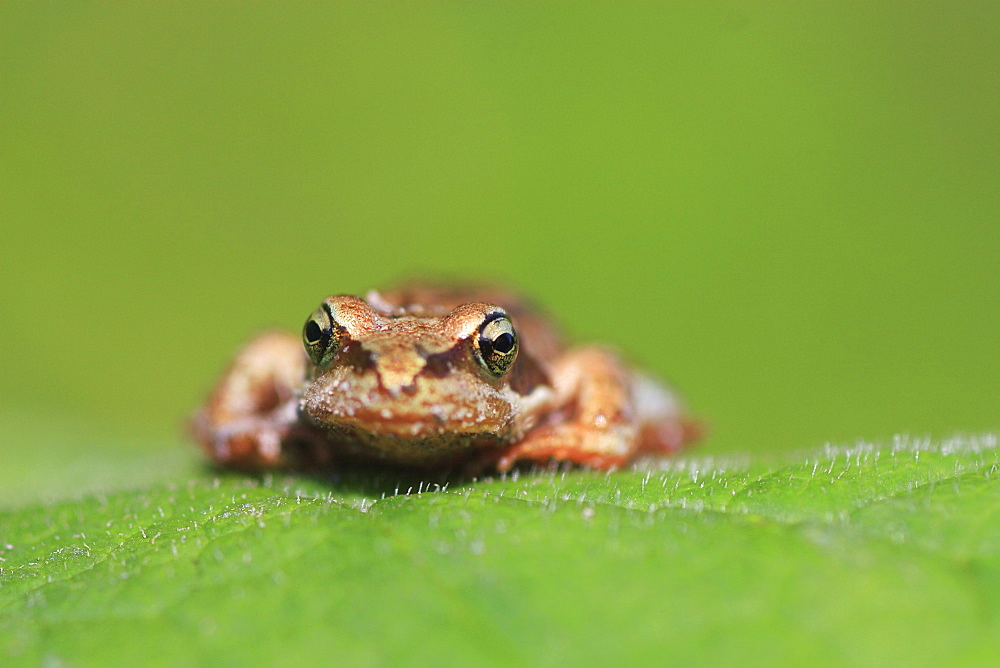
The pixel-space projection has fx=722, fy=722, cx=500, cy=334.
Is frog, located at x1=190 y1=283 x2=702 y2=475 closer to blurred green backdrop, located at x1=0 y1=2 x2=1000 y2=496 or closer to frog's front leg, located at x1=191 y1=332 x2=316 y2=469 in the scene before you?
frog's front leg, located at x1=191 y1=332 x2=316 y2=469

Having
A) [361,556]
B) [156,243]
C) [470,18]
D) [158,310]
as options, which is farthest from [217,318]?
[361,556]

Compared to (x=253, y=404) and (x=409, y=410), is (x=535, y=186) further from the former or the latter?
(x=409, y=410)

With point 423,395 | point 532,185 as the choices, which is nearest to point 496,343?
point 423,395

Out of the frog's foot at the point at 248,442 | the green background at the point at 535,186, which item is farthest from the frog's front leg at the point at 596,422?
the green background at the point at 535,186

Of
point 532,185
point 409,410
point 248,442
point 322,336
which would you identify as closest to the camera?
point 409,410

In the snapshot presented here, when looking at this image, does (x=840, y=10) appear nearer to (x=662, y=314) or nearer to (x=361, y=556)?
(x=662, y=314)

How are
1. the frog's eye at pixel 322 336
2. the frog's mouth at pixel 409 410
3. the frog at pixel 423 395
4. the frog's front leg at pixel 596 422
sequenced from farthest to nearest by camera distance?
the frog's front leg at pixel 596 422
the frog's eye at pixel 322 336
the frog at pixel 423 395
the frog's mouth at pixel 409 410

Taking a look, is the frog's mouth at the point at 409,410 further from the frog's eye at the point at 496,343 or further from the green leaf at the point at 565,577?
the green leaf at the point at 565,577
